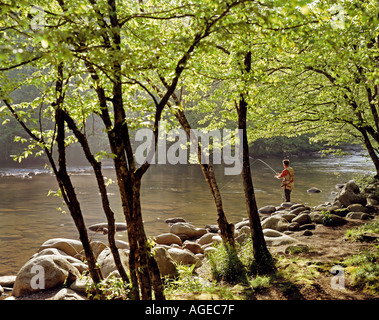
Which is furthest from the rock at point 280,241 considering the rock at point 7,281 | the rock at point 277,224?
the rock at point 7,281

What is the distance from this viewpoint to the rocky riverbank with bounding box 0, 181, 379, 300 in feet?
23.9

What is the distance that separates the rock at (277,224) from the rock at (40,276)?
728cm

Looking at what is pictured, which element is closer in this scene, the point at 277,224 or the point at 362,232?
the point at 362,232

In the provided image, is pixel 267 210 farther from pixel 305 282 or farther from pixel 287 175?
pixel 305 282

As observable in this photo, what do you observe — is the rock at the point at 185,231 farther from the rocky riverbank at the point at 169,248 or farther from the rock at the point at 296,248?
the rock at the point at 296,248

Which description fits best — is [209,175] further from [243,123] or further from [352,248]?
[352,248]

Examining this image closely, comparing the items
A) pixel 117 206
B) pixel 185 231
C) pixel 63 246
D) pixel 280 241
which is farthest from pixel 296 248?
pixel 117 206

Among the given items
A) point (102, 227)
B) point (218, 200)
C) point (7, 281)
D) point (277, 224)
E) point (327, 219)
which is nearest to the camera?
point (218, 200)

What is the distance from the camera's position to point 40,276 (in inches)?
288

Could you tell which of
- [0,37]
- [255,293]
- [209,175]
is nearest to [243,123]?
[209,175]

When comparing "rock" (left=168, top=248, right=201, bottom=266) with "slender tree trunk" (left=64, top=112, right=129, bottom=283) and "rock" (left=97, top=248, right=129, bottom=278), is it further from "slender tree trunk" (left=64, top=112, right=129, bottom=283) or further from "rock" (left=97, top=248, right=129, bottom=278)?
"slender tree trunk" (left=64, top=112, right=129, bottom=283)

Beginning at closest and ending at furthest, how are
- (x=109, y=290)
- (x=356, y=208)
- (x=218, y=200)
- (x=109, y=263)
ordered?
(x=109, y=290) → (x=218, y=200) → (x=109, y=263) → (x=356, y=208)

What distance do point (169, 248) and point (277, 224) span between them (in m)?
4.33

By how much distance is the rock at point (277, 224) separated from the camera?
11.5m
